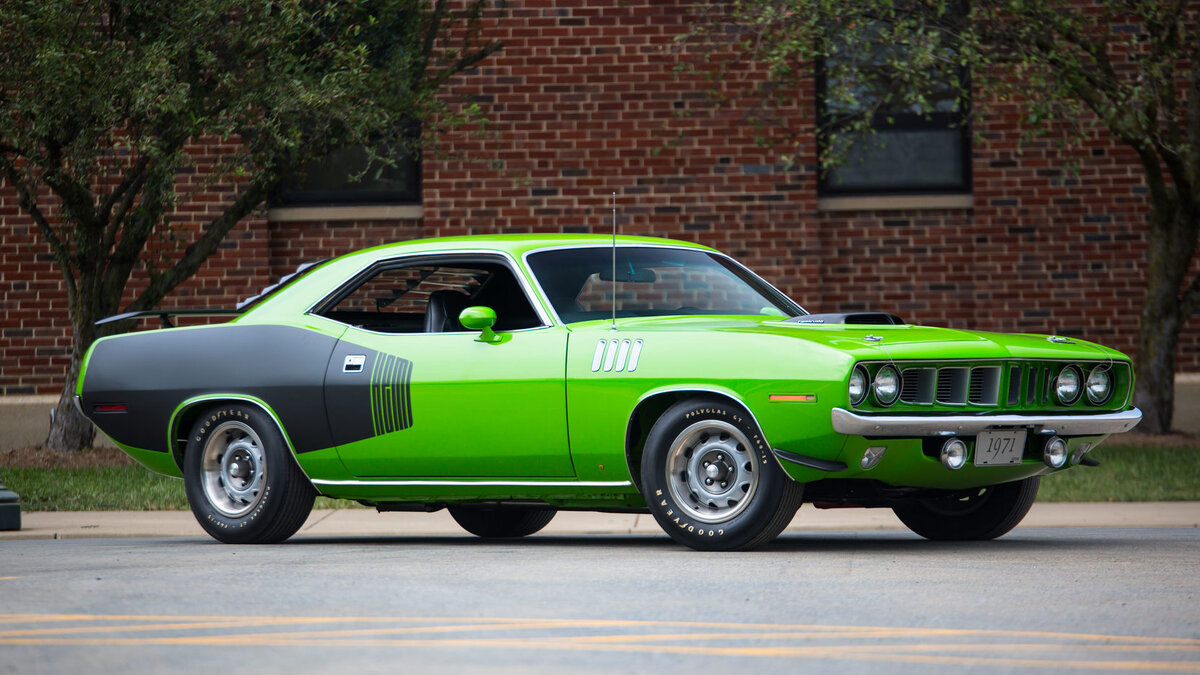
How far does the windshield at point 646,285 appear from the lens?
8492 millimetres

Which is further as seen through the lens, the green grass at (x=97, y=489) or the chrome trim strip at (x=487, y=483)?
the green grass at (x=97, y=489)

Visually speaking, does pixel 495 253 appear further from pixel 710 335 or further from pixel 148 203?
pixel 148 203

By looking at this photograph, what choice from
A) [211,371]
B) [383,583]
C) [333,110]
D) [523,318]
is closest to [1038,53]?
[333,110]

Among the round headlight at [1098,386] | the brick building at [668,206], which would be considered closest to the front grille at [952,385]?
the round headlight at [1098,386]

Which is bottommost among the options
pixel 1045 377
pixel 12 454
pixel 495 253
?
pixel 12 454

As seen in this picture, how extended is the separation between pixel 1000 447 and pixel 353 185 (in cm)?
1063

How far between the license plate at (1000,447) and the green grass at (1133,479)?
4.10m

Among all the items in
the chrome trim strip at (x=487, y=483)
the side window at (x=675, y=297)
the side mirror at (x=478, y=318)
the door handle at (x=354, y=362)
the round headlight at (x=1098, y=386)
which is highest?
the side window at (x=675, y=297)

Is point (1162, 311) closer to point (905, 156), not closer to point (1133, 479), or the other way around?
point (905, 156)

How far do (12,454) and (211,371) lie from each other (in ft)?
21.3

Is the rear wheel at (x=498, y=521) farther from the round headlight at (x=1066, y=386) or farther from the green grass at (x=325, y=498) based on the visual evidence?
the round headlight at (x=1066, y=386)

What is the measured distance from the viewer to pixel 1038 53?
13719mm

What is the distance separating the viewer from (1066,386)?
810cm

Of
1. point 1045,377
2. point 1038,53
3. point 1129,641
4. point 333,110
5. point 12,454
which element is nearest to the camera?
point 1129,641
